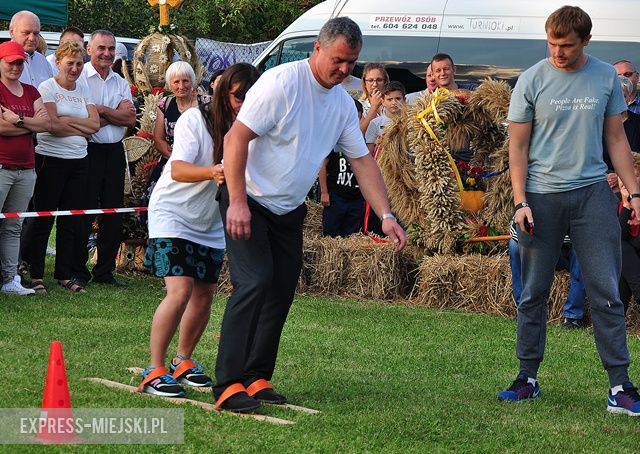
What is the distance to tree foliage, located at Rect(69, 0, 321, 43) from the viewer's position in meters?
28.9

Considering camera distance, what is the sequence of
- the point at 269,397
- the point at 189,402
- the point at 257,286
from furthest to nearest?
the point at 269,397, the point at 189,402, the point at 257,286

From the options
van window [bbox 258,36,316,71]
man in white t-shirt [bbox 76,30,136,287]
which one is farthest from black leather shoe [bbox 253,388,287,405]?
van window [bbox 258,36,316,71]

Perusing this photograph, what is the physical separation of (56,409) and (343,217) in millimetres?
7043

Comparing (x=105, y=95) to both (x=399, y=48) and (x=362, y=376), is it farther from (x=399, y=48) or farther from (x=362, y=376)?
(x=399, y=48)

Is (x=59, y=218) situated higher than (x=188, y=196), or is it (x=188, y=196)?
(x=188, y=196)

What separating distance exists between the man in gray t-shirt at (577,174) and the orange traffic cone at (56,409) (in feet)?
8.99

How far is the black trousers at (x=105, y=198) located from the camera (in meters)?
11.5

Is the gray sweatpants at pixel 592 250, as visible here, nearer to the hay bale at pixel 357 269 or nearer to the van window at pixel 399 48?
the hay bale at pixel 357 269

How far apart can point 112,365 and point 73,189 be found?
154 inches

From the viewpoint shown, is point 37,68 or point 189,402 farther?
point 37,68

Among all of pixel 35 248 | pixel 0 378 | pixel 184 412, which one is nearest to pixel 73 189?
pixel 35 248

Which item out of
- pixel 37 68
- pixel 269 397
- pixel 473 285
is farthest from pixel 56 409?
pixel 37 68

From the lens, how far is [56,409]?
567 cm

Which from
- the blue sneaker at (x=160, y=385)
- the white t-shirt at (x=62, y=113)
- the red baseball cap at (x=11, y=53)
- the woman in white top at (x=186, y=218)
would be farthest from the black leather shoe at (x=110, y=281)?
the blue sneaker at (x=160, y=385)
